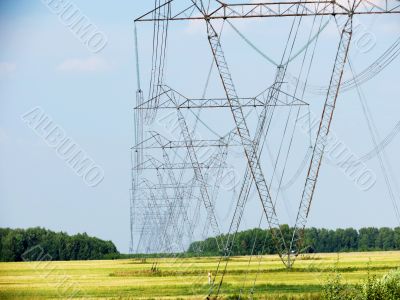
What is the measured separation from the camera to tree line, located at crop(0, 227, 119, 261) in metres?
172

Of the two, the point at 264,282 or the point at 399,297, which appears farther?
the point at 264,282

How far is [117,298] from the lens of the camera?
4506cm

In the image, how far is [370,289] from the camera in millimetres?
30531

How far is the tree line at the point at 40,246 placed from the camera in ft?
565

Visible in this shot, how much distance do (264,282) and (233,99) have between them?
38.4 feet

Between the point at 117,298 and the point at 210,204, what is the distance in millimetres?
38835

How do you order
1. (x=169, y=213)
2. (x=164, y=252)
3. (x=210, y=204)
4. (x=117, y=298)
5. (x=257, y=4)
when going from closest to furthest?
(x=257, y=4), (x=117, y=298), (x=210, y=204), (x=169, y=213), (x=164, y=252)

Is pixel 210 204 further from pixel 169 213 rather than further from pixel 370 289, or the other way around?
pixel 370 289

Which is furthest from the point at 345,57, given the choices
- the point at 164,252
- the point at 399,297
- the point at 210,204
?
the point at 164,252

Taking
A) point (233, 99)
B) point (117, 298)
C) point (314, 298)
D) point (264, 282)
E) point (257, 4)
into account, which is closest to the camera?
point (257, 4)

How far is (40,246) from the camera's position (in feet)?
611

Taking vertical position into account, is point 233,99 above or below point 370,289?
above

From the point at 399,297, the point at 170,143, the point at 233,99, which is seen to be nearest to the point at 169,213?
the point at 170,143

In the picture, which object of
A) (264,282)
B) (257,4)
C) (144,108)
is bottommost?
(264,282)
